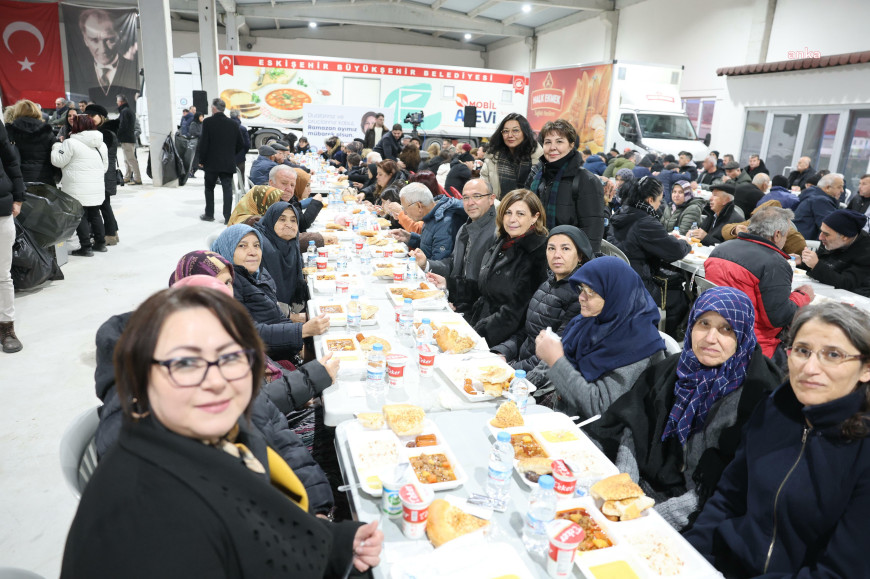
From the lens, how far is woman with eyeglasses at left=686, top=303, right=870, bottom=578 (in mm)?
1476

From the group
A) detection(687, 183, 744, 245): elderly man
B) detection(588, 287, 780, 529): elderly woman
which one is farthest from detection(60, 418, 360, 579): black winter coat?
detection(687, 183, 744, 245): elderly man

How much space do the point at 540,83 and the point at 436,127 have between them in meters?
4.09

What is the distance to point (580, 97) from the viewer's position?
14.3 m

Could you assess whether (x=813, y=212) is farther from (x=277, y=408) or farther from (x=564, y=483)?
(x=277, y=408)

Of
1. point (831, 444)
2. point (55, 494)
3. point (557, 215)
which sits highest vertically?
point (557, 215)

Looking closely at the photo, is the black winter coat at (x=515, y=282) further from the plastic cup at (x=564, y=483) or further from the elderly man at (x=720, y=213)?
the elderly man at (x=720, y=213)

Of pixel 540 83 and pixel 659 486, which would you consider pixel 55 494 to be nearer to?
pixel 659 486

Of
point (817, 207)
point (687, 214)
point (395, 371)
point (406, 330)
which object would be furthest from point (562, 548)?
point (817, 207)

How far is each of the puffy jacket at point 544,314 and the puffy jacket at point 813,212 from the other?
4.60m

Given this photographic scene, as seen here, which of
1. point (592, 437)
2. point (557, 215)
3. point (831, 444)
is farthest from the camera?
point (557, 215)

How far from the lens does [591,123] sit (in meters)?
14.1

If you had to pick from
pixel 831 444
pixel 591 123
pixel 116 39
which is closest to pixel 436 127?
pixel 591 123

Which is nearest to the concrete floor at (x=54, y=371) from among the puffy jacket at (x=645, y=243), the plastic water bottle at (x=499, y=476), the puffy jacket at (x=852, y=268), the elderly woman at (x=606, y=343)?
the plastic water bottle at (x=499, y=476)

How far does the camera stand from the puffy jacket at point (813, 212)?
238 inches
